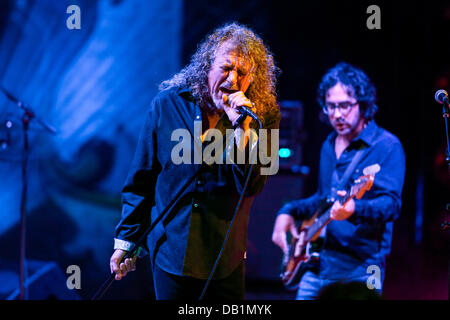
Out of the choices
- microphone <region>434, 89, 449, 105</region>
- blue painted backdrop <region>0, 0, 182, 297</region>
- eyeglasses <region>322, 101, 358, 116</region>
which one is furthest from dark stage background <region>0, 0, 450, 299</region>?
microphone <region>434, 89, 449, 105</region>

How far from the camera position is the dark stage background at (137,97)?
4.66 meters

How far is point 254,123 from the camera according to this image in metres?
2.02

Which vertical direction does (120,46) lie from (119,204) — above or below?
above

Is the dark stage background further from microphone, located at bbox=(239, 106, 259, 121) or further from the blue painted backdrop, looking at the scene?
microphone, located at bbox=(239, 106, 259, 121)

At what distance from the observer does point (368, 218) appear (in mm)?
2859

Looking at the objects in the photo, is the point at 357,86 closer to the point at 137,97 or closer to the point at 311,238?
the point at 311,238

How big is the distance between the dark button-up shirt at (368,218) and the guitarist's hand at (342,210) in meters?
0.03

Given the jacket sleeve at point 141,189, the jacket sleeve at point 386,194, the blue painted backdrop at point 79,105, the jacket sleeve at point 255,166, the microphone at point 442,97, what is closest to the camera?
the jacket sleeve at point 255,166

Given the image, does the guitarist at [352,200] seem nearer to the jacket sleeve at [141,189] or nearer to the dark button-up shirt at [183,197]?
the dark button-up shirt at [183,197]

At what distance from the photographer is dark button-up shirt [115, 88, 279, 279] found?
198 centimetres

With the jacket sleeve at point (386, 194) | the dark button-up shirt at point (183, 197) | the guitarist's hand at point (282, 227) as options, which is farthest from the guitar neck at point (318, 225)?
the dark button-up shirt at point (183, 197)
